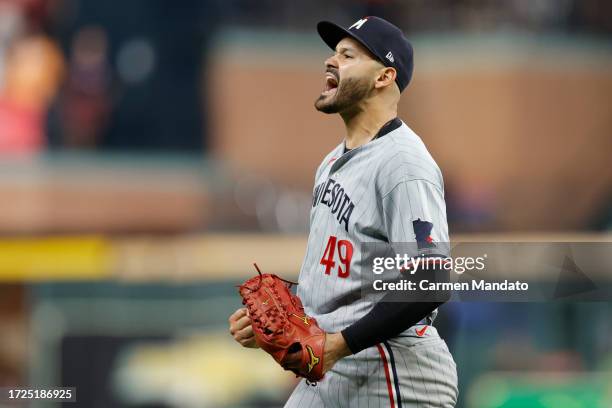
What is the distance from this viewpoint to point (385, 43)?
3.90 meters

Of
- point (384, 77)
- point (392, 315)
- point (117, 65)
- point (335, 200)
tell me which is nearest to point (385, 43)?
point (384, 77)

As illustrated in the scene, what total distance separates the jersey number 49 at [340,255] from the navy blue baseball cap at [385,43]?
57 centimetres

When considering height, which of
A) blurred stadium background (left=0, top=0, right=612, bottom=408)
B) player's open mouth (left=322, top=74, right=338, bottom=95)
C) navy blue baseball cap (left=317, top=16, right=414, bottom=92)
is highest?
navy blue baseball cap (left=317, top=16, right=414, bottom=92)

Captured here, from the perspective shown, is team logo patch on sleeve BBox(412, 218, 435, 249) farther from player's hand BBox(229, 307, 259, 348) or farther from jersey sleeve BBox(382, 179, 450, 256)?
player's hand BBox(229, 307, 259, 348)

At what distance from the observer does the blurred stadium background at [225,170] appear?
31.4 ft


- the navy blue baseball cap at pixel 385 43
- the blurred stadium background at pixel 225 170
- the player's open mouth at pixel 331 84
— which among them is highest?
the navy blue baseball cap at pixel 385 43

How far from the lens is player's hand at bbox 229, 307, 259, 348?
3939 mm

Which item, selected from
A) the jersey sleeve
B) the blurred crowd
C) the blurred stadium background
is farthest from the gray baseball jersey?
the blurred crowd

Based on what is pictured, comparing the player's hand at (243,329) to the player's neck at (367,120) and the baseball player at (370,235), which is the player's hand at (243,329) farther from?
the player's neck at (367,120)

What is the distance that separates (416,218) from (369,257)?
0.77 ft

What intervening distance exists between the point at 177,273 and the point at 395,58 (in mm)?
6860

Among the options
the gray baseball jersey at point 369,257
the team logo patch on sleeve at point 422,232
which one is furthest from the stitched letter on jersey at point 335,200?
the team logo patch on sleeve at point 422,232

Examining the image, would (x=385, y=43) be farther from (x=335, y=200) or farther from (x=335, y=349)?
(x=335, y=349)

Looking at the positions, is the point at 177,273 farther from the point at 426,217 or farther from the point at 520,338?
the point at 426,217
